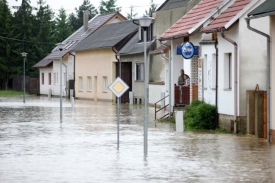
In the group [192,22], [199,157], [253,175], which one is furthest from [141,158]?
[192,22]

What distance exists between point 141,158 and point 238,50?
10.0 metres

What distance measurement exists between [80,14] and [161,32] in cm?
9422

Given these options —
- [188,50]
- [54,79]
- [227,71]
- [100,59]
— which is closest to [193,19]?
[188,50]

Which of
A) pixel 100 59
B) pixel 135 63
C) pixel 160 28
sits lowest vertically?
pixel 135 63

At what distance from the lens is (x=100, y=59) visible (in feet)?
227

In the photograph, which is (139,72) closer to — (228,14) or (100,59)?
(100,59)

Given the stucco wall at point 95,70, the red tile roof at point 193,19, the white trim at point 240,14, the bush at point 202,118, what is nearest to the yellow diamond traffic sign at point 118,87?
the white trim at point 240,14

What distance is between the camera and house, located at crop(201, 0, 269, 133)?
91.5ft

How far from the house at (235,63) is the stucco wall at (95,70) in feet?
117

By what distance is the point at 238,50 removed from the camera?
28.2 metres

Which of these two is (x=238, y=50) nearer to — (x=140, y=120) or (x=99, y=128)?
(x=99, y=128)

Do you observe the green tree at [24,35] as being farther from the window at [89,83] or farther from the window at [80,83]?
the window at [89,83]

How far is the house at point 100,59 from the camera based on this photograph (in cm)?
6519

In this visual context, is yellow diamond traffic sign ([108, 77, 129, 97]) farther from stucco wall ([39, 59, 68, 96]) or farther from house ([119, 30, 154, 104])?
stucco wall ([39, 59, 68, 96])
